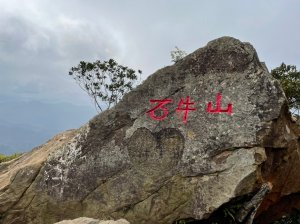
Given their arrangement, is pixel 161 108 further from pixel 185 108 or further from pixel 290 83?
pixel 290 83

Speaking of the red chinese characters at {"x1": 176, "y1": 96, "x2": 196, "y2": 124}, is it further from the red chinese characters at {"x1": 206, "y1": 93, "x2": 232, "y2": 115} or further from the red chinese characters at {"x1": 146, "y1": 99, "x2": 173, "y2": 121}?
the red chinese characters at {"x1": 206, "y1": 93, "x2": 232, "y2": 115}

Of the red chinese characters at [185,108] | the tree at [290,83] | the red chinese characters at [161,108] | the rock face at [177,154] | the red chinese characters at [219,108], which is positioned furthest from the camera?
the tree at [290,83]

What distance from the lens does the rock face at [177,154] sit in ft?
28.4

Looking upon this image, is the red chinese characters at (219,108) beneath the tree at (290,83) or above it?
beneath

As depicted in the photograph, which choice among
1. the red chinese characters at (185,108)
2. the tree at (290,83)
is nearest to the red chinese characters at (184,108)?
the red chinese characters at (185,108)

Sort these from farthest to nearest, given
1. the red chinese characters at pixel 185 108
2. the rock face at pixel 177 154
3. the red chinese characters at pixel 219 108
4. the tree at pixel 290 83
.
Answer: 1. the tree at pixel 290 83
2. the red chinese characters at pixel 185 108
3. the red chinese characters at pixel 219 108
4. the rock face at pixel 177 154

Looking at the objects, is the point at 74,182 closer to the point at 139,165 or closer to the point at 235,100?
the point at 139,165

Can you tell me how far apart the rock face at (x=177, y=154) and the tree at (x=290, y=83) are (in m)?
10.7

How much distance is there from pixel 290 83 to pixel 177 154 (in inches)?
511

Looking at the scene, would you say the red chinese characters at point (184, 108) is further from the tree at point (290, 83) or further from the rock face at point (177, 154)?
the tree at point (290, 83)

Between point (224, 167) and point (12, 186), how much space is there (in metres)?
5.17

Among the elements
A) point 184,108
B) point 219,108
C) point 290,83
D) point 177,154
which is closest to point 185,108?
point 184,108

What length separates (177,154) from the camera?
9.02 m

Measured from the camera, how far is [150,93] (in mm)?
9688
